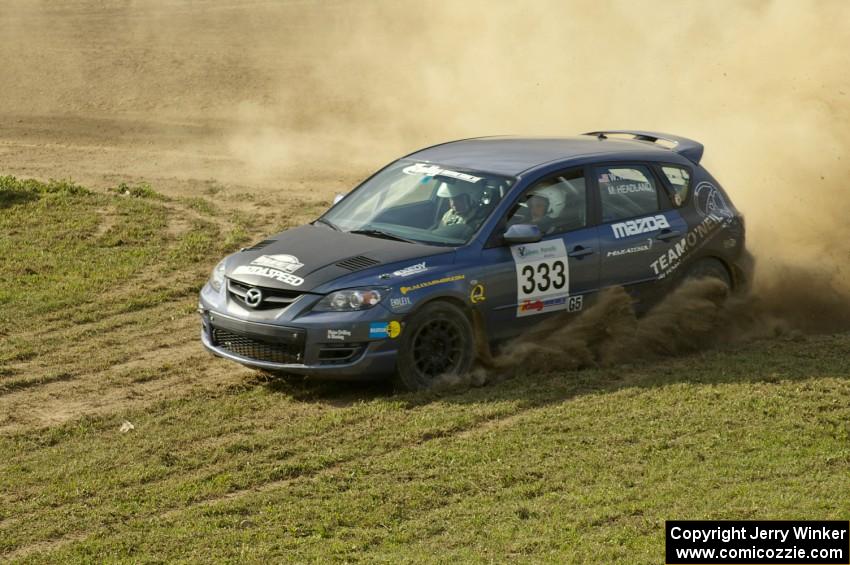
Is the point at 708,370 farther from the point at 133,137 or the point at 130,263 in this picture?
the point at 133,137

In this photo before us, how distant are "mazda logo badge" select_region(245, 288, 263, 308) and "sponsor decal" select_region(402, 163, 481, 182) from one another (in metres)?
1.82

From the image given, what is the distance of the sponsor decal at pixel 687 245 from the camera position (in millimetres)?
9867

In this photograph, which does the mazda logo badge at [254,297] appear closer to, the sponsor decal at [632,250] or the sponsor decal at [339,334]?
the sponsor decal at [339,334]

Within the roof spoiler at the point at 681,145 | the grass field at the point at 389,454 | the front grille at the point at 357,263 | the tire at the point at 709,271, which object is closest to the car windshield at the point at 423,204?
the front grille at the point at 357,263

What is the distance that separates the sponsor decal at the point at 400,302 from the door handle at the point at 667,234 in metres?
2.43

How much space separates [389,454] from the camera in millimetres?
7336

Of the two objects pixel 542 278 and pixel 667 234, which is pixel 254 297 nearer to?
pixel 542 278

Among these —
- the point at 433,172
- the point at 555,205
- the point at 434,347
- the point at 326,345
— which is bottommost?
Result: the point at 434,347

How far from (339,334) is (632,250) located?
8.58 ft

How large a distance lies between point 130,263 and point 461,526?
7792 mm

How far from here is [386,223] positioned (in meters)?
9.33

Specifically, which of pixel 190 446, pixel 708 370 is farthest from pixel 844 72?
pixel 190 446

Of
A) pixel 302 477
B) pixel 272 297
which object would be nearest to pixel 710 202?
pixel 272 297

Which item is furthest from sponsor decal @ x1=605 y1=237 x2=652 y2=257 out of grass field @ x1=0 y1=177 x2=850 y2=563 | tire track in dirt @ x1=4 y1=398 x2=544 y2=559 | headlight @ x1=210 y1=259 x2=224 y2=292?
headlight @ x1=210 y1=259 x2=224 y2=292
